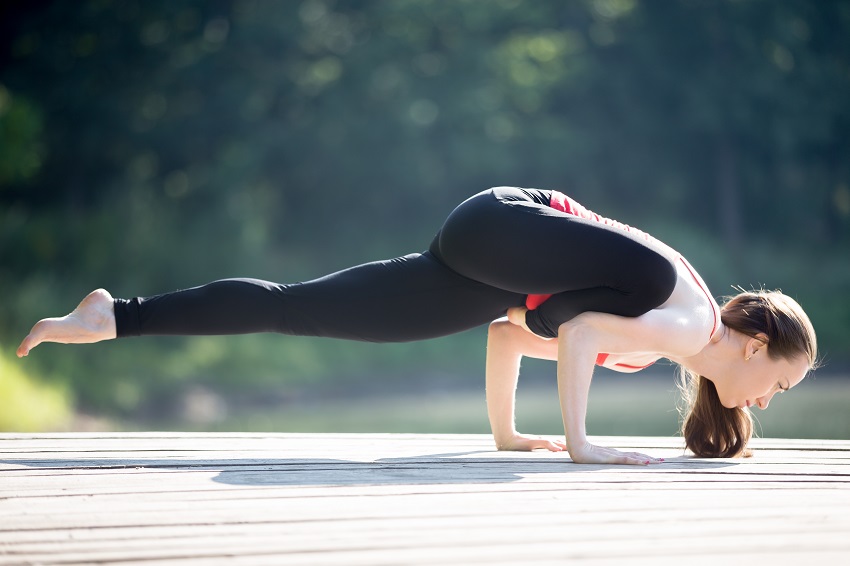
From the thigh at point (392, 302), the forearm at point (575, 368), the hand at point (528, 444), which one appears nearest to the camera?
the forearm at point (575, 368)

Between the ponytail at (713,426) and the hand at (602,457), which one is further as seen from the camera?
the ponytail at (713,426)

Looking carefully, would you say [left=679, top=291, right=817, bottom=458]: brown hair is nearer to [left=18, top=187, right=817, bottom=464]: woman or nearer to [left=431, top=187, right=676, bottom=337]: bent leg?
[left=18, top=187, right=817, bottom=464]: woman

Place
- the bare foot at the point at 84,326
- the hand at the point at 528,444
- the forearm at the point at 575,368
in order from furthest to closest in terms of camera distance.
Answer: the hand at the point at 528,444 < the bare foot at the point at 84,326 < the forearm at the point at 575,368

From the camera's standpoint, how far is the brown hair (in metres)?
2.45

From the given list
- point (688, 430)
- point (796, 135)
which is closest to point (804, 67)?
point (796, 135)

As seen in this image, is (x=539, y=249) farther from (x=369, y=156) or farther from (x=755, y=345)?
(x=369, y=156)

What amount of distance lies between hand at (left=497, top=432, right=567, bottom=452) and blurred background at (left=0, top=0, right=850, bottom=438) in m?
7.69

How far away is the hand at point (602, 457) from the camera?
2382mm

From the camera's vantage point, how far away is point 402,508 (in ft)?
6.06

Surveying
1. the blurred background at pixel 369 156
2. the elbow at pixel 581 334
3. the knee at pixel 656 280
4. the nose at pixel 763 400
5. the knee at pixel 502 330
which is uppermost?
the blurred background at pixel 369 156

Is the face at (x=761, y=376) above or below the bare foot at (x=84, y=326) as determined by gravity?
below

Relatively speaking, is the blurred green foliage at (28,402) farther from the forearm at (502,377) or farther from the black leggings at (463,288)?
the forearm at (502,377)

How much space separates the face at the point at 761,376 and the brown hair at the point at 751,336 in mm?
20

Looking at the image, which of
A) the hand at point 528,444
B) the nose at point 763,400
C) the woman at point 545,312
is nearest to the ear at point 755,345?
the woman at point 545,312
